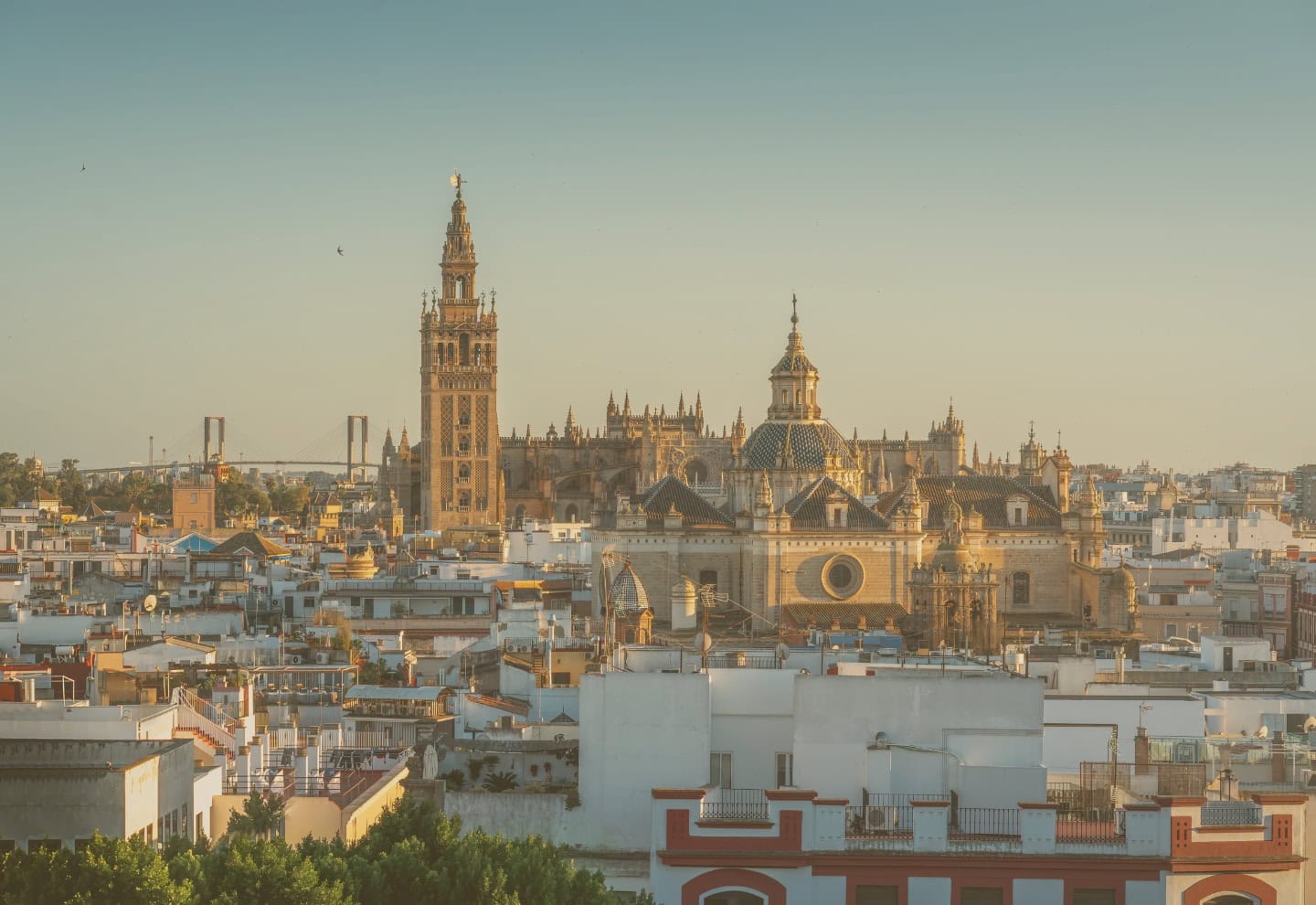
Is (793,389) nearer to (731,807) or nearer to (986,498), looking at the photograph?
(986,498)

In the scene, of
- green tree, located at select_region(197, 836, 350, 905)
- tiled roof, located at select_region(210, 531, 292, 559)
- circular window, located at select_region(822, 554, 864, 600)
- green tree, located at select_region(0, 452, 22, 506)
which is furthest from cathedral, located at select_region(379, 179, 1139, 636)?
green tree, located at select_region(0, 452, 22, 506)

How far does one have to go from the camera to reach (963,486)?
65.1 metres

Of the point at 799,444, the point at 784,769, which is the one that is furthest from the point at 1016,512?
the point at 784,769

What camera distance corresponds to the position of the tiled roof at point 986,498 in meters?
64.2

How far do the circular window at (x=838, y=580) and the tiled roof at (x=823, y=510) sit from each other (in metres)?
0.92

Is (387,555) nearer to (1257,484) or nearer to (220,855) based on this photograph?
(220,855)

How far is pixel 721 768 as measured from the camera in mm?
23625

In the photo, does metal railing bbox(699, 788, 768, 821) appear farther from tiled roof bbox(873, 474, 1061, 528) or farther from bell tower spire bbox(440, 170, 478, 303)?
bell tower spire bbox(440, 170, 478, 303)

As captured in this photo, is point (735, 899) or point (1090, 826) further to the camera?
point (1090, 826)

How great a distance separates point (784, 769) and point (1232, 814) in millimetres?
4661

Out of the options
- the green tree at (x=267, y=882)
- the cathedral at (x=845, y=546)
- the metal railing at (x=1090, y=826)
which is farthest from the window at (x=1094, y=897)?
the cathedral at (x=845, y=546)

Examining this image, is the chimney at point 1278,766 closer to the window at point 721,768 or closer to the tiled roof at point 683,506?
the window at point 721,768

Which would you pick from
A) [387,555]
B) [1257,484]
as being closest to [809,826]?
[387,555]

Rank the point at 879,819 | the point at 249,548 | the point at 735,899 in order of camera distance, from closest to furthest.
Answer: the point at 735,899 → the point at 879,819 → the point at 249,548
